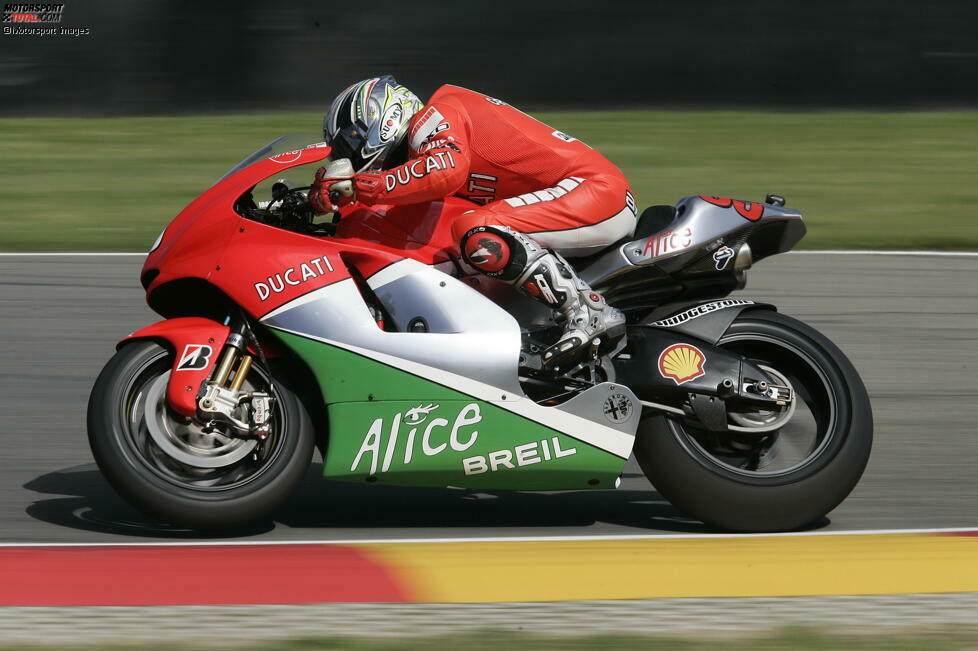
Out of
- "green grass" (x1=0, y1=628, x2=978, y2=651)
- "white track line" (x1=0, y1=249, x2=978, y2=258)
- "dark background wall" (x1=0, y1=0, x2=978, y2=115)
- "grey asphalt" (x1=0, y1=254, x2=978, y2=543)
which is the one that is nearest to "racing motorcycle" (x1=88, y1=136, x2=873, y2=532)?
"grey asphalt" (x1=0, y1=254, x2=978, y2=543)

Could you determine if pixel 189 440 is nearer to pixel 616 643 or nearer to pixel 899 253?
pixel 616 643

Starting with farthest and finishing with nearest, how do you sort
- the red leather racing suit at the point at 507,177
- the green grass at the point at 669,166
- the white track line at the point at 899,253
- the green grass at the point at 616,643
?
1. the green grass at the point at 669,166
2. the white track line at the point at 899,253
3. the red leather racing suit at the point at 507,177
4. the green grass at the point at 616,643

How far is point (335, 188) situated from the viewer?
4.61 meters

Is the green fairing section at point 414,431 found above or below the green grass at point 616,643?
above

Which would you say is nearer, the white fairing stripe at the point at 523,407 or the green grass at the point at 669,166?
the white fairing stripe at the point at 523,407

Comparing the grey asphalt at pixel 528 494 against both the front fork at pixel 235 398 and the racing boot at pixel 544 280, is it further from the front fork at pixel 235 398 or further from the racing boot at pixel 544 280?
the racing boot at pixel 544 280

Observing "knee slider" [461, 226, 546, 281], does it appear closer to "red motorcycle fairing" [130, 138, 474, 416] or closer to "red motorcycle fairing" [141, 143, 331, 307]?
"red motorcycle fairing" [130, 138, 474, 416]

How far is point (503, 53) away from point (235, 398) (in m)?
10.1

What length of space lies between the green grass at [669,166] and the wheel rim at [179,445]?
5.29 meters

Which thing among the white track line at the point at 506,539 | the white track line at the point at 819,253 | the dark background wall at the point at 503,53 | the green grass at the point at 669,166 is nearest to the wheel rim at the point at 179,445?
the white track line at the point at 506,539

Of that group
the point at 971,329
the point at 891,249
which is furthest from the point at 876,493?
the point at 891,249

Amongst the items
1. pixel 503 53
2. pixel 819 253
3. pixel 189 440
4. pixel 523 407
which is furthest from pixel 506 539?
pixel 503 53

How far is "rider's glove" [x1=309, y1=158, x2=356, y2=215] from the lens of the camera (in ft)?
15.1

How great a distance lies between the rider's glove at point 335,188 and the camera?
15.1 ft
